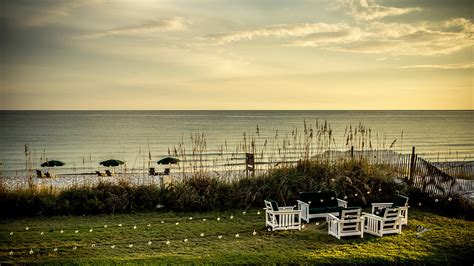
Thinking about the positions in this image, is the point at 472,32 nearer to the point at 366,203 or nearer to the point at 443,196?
the point at 443,196

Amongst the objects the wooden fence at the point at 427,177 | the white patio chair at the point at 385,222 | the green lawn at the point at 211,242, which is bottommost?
the green lawn at the point at 211,242

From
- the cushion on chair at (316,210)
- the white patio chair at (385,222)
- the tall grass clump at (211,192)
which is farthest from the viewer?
the tall grass clump at (211,192)

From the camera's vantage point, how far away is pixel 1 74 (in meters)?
9.34

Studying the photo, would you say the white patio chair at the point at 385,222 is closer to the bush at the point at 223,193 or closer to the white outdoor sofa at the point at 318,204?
the white outdoor sofa at the point at 318,204

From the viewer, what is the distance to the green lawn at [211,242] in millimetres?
6027

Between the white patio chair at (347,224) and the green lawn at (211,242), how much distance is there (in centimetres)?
14

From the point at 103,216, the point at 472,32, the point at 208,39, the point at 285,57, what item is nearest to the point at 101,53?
the point at 208,39

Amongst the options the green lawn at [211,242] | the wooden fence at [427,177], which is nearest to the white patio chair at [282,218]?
the green lawn at [211,242]

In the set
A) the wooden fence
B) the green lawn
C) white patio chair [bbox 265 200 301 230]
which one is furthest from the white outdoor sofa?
the wooden fence

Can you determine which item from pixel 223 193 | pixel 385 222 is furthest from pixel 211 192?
pixel 385 222

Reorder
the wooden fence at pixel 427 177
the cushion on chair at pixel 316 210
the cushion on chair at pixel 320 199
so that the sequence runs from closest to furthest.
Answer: the cushion on chair at pixel 316 210, the cushion on chair at pixel 320 199, the wooden fence at pixel 427 177

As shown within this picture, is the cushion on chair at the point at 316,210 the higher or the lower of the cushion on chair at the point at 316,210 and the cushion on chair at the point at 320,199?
the lower

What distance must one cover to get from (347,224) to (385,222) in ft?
2.58

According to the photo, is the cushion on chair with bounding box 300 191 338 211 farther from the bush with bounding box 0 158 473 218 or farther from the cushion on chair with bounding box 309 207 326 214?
the bush with bounding box 0 158 473 218
